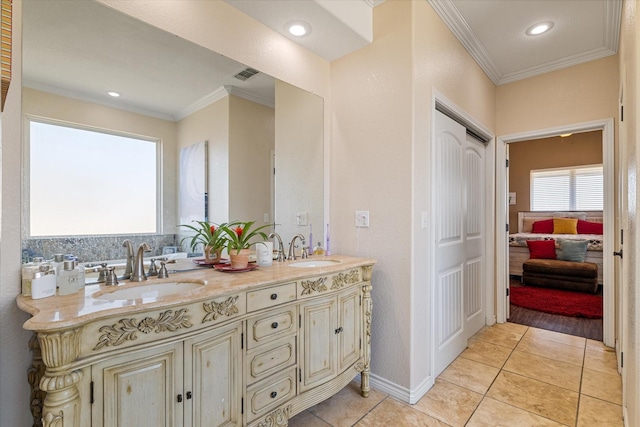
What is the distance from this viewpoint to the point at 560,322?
338 cm

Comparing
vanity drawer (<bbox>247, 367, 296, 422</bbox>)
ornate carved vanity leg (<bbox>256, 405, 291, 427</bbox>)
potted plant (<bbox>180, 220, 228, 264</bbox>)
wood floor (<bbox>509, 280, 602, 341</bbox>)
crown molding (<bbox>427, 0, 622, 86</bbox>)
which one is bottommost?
wood floor (<bbox>509, 280, 602, 341</bbox>)

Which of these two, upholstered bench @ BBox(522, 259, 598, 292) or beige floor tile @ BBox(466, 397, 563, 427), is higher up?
upholstered bench @ BBox(522, 259, 598, 292)

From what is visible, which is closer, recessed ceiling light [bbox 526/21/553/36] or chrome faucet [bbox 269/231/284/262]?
chrome faucet [bbox 269/231/284/262]

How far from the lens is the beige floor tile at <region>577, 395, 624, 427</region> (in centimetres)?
178

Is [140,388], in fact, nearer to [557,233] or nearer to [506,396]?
[506,396]

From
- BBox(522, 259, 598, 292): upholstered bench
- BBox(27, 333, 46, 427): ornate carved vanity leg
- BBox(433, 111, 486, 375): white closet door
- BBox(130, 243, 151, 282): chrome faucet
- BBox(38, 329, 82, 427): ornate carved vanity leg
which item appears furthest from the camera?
BBox(522, 259, 598, 292): upholstered bench

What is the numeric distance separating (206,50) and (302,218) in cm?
126

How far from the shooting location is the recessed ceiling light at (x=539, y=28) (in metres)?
2.46

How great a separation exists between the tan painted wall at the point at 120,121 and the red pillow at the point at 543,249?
561cm

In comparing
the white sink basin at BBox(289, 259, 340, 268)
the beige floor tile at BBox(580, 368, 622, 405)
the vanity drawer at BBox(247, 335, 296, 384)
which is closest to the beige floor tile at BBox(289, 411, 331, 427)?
the vanity drawer at BBox(247, 335, 296, 384)

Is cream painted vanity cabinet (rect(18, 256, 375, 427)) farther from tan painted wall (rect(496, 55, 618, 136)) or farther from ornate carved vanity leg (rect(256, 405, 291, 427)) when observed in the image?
tan painted wall (rect(496, 55, 618, 136))

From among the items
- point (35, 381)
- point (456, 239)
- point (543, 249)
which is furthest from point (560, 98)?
point (35, 381)

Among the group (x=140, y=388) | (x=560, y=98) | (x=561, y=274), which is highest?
(x=560, y=98)

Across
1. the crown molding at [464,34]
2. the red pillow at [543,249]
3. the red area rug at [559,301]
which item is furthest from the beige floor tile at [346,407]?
the red pillow at [543,249]
